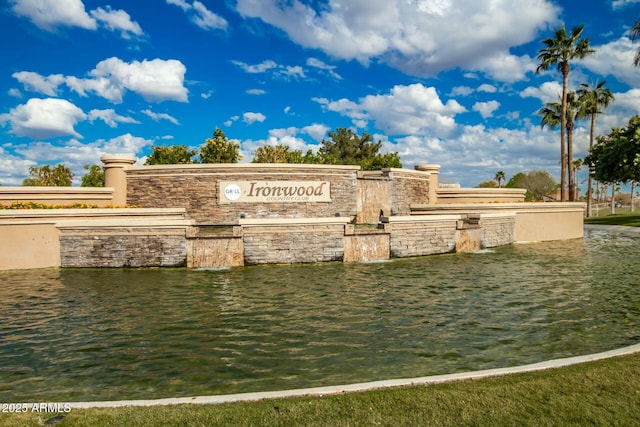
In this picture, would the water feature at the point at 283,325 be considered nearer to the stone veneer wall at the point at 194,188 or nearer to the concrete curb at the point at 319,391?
the concrete curb at the point at 319,391

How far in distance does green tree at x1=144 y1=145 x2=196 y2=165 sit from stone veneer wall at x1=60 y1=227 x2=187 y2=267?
124ft

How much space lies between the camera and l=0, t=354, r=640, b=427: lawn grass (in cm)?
472

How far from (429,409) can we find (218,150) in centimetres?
5347

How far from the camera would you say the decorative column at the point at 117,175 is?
2547 cm

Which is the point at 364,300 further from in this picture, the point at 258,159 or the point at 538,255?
the point at 258,159

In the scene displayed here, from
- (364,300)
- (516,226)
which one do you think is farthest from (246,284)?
(516,226)

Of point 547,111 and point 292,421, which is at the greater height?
point 547,111

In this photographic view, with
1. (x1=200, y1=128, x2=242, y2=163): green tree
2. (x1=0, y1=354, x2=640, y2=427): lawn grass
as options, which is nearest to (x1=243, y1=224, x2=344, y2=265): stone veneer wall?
(x1=0, y1=354, x2=640, y2=427): lawn grass

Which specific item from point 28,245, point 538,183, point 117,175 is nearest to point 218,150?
point 117,175

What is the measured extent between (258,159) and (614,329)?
199 feet

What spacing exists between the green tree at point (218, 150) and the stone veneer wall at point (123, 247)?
37880 mm

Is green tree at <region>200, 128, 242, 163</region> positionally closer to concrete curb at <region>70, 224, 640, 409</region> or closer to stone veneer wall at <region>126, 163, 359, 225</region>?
stone veneer wall at <region>126, 163, 359, 225</region>

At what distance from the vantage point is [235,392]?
6.15 m

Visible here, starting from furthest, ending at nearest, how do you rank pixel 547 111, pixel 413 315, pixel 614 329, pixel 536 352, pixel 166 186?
pixel 547 111 < pixel 166 186 < pixel 413 315 < pixel 614 329 < pixel 536 352
